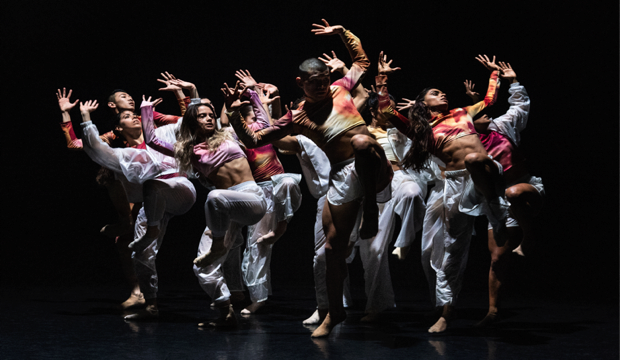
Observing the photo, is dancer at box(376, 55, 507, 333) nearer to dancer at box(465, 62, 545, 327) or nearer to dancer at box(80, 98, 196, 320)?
dancer at box(465, 62, 545, 327)

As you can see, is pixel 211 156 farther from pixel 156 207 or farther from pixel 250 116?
pixel 250 116

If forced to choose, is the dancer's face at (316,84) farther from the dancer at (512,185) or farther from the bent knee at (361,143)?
the dancer at (512,185)

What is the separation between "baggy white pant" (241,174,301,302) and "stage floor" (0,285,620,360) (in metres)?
0.24

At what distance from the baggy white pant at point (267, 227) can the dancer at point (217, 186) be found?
60 cm

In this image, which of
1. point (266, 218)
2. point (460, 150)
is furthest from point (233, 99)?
point (266, 218)

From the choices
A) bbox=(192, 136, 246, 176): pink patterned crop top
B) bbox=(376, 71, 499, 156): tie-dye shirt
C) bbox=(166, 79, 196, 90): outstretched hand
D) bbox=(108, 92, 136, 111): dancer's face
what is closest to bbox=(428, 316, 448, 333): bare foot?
bbox=(376, 71, 499, 156): tie-dye shirt

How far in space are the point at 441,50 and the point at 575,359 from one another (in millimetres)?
4422

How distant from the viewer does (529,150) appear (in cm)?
662

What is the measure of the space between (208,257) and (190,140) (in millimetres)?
811

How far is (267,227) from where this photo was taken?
4.88m

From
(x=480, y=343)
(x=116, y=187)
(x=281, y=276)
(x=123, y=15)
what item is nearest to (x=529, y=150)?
(x=281, y=276)

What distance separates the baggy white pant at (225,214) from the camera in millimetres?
3729

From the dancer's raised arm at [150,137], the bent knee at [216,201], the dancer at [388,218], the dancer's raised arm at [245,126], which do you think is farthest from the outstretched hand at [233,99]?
the dancer at [388,218]

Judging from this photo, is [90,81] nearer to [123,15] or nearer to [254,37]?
[123,15]
